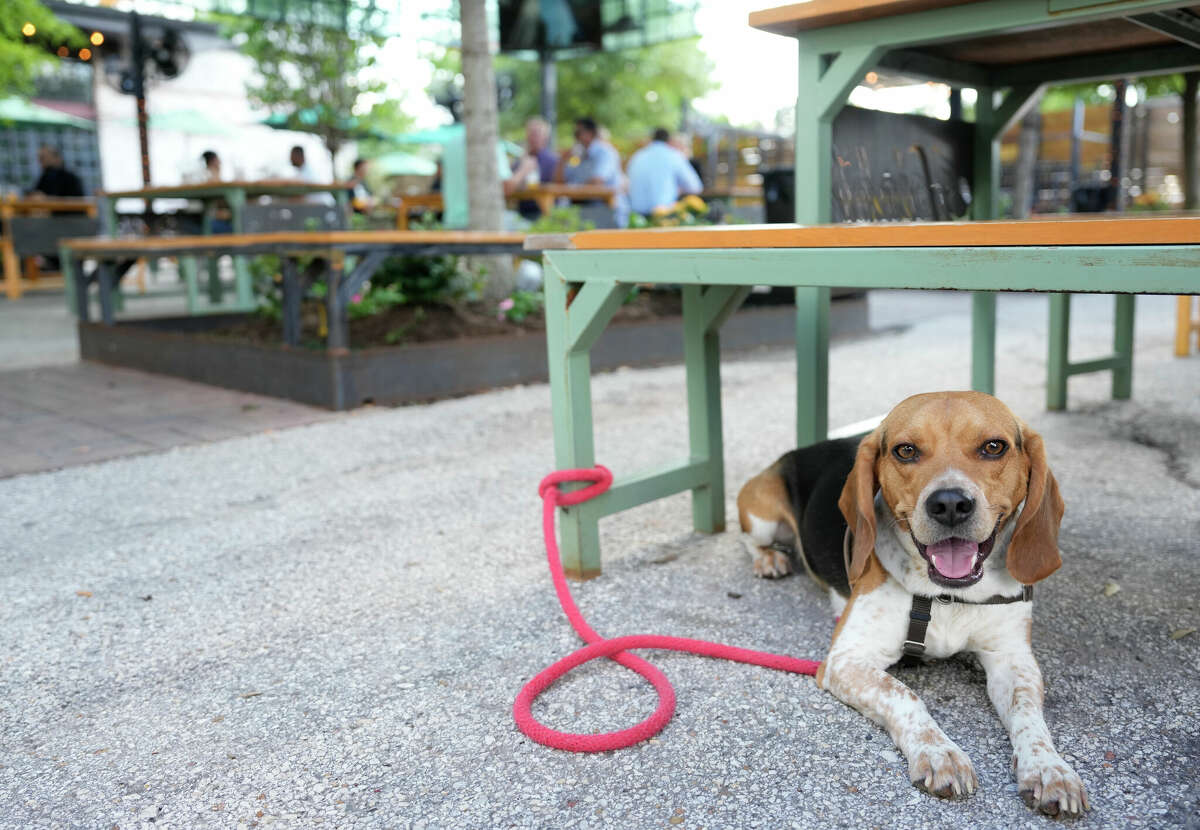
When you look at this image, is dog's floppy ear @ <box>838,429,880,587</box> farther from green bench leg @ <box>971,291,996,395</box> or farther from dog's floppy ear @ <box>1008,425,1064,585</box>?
green bench leg @ <box>971,291,996,395</box>

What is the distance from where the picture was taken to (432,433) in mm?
5211

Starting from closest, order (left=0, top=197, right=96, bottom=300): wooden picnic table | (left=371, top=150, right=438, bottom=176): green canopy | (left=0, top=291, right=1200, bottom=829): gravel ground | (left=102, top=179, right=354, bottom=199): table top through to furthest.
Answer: (left=0, top=291, right=1200, bottom=829): gravel ground → (left=102, top=179, right=354, bottom=199): table top → (left=0, top=197, right=96, bottom=300): wooden picnic table → (left=371, top=150, right=438, bottom=176): green canopy

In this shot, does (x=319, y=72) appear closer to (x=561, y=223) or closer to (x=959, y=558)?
(x=561, y=223)

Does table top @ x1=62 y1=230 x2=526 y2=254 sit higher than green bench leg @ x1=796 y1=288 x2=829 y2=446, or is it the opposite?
table top @ x1=62 y1=230 x2=526 y2=254

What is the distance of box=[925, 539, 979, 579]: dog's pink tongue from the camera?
6.82ft

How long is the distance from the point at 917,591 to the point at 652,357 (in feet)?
17.4

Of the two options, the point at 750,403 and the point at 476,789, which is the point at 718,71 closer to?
the point at 750,403

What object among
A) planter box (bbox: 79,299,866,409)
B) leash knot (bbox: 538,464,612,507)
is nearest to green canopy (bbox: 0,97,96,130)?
planter box (bbox: 79,299,866,409)

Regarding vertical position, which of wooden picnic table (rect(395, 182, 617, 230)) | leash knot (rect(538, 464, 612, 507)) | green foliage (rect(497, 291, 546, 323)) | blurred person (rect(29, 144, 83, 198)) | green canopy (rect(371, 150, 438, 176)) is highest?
green canopy (rect(371, 150, 438, 176))

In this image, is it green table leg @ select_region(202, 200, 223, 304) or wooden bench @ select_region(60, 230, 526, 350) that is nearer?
wooden bench @ select_region(60, 230, 526, 350)

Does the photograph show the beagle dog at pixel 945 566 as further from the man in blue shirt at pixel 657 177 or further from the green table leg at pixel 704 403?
the man in blue shirt at pixel 657 177

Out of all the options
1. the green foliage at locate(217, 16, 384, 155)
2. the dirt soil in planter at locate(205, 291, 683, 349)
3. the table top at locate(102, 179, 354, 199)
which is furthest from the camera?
the green foliage at locate(217, 16, 384, 155)

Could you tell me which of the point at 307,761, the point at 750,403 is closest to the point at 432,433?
the point at 750,403

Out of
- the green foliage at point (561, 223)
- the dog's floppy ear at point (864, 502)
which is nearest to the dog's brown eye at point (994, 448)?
the dog's floppy ear at point (864, 502)
